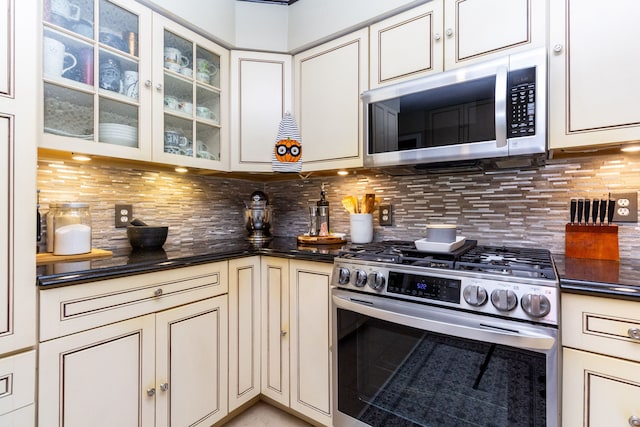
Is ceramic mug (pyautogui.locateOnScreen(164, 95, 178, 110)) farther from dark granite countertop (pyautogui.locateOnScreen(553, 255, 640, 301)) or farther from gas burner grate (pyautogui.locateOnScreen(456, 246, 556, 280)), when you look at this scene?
dark granite countertop (pyautogui.locateOnScreen(553, 255, 640, 301))

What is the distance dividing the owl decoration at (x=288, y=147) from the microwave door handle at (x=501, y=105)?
1.05m

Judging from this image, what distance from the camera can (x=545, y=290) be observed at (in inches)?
37.5

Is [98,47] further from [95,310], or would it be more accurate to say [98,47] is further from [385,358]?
[385,358]

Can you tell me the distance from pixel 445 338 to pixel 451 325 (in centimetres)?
6

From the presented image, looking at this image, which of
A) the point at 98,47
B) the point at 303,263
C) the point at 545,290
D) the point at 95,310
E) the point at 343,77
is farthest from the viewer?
the point at 343,77

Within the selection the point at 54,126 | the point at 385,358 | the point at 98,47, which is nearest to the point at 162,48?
the point at 98,47

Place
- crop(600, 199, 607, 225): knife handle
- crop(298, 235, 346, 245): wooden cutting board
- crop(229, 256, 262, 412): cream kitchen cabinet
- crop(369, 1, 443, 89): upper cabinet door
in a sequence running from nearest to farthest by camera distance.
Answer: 1. crop(600, 199, 607, 225): knife handle
2. crop(369, 1, 443, 89): upper cabinet door
3. crop(229, 256, 262, 412): cream kitchen cabinet
4. crop(298, 235, 346, 245): wooden cutting board

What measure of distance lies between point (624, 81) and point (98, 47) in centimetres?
205

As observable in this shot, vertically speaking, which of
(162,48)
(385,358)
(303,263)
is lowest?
(385,358)

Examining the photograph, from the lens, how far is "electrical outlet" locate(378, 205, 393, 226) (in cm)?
194

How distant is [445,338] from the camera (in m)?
1.11

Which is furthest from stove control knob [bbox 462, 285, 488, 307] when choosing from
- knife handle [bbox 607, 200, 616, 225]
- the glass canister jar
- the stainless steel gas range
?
the glass canister jar

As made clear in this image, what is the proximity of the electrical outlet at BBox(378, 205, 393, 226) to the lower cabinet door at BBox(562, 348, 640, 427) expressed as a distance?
3.58 feet

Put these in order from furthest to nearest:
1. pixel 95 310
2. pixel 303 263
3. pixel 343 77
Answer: pixel 343 77 → pixel 303 263 → pixel 95 310
